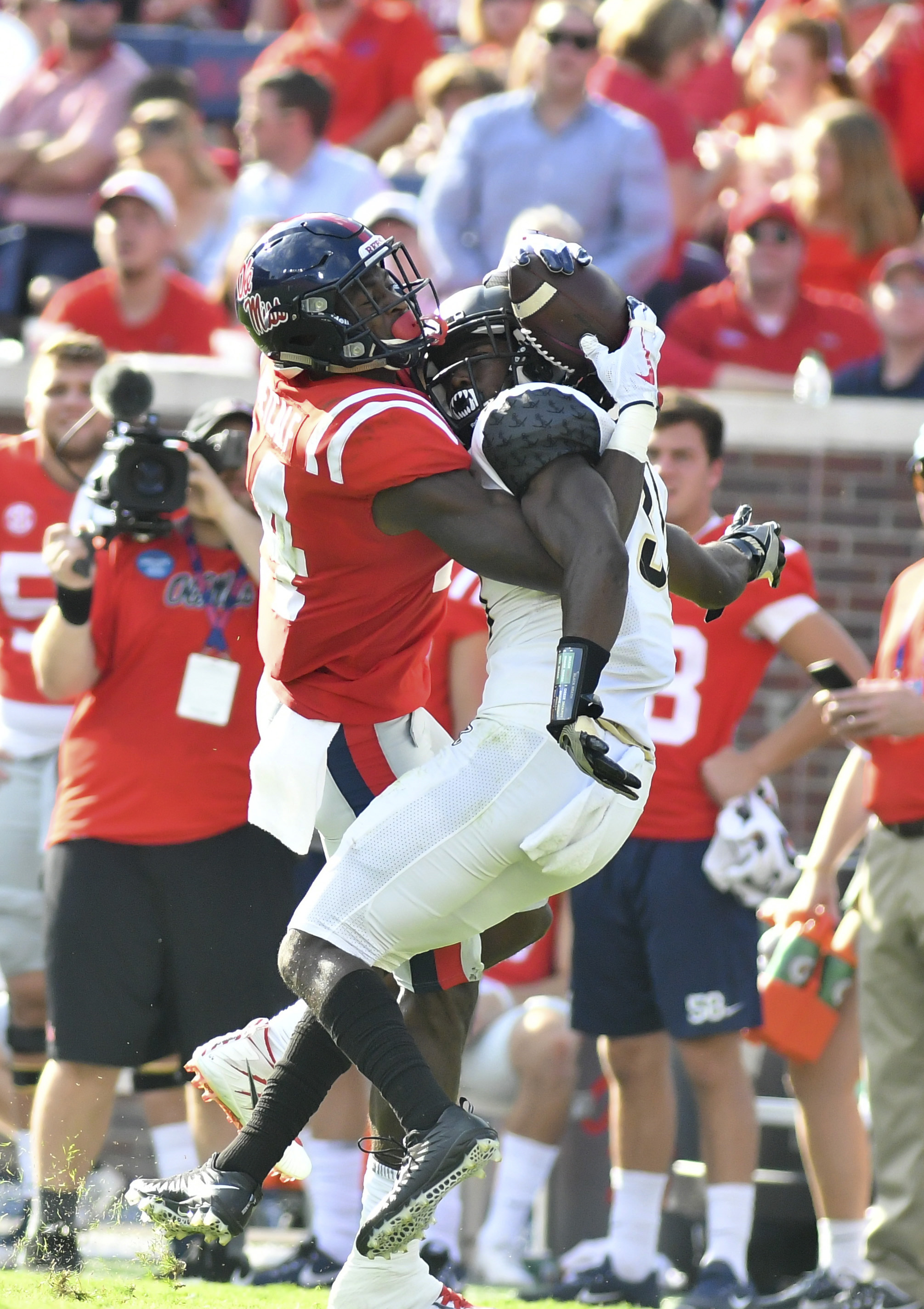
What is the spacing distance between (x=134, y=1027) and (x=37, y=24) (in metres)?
6.94

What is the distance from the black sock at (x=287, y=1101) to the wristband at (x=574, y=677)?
88cm

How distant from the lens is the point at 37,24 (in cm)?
1045

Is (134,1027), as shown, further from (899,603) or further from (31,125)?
(31,125)

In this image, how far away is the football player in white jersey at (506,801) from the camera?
349cm

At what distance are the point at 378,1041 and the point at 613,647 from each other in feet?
2.82

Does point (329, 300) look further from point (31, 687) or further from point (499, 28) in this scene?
point (499, 28)

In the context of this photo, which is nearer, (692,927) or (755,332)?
(692,927)

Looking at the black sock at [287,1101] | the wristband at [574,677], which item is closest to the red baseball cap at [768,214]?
the wristband at [574,677]

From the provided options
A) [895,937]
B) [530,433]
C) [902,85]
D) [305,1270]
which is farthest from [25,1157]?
[902,85]

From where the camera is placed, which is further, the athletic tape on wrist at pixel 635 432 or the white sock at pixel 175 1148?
the white sock at pixel 175 1148

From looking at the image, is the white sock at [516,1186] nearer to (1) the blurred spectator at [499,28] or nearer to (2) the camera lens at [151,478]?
(2) the camera lens at [151,478]

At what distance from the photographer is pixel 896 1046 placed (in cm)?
543

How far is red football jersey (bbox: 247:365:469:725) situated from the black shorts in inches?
57.7

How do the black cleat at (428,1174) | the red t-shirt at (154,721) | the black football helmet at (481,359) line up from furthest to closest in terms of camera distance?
the red t-shirt at (154,721)
the black football helmet at (481,359)
the black cleat at (428,1174)
